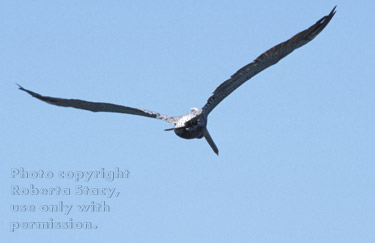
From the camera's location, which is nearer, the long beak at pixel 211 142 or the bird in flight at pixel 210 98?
the bird in flight at pixel 210 98

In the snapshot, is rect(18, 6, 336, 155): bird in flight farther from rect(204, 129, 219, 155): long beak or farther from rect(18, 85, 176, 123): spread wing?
rect(204, 129, 219, 155): long beak

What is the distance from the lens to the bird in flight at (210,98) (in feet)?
70.0

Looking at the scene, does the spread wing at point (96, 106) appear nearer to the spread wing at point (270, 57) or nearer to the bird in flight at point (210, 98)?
the bird in flight at point (210, 98)

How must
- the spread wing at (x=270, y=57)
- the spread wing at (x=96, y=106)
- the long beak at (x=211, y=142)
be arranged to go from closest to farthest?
1. the spread wing at (x=270, y=57)
2. the spread wing at (x=96, y=106)
3. the long beak at (x=211, y=142)

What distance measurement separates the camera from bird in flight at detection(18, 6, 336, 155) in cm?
2134

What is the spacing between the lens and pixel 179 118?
22.7m

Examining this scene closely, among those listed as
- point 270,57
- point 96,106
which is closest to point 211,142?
point 96,106

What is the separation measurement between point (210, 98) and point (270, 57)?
2088 mm

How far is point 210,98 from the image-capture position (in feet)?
73.7

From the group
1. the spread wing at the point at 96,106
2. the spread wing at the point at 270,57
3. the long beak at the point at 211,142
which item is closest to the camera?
the spread wing at the point at 270,57

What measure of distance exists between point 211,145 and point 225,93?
4.50 metres

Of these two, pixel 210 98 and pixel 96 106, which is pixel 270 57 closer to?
pixel 210 98

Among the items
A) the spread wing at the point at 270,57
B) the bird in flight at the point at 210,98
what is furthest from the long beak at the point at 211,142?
the spread wing at the point at 270,57

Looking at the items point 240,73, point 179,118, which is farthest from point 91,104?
point 240,73
